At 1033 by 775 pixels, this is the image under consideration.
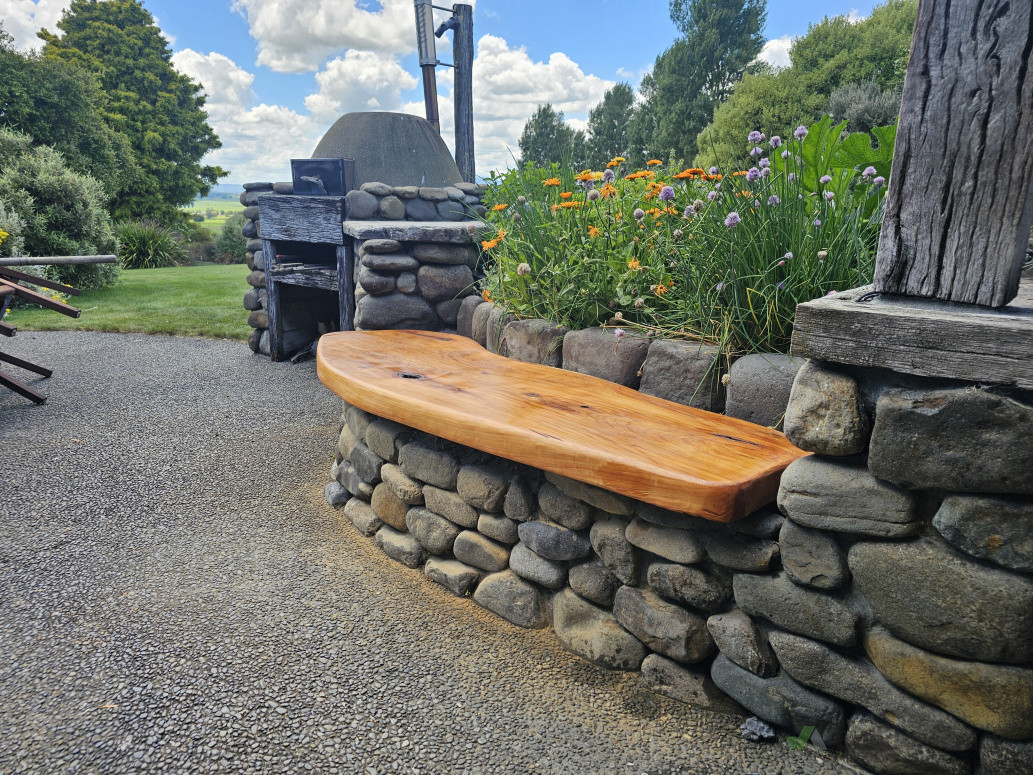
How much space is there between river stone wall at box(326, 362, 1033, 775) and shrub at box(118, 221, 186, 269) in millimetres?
13430

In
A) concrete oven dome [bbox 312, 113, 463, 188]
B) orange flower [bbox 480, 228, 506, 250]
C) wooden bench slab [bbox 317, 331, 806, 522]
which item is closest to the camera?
wooden bench slab [bbox 317, 331, 806, 522]

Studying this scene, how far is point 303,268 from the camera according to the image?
512cm

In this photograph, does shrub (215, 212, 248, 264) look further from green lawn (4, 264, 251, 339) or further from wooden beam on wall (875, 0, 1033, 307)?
wooden beam on wall (875, 0, 1033, 307)

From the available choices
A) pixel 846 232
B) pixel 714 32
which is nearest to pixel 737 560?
pixel 846 232

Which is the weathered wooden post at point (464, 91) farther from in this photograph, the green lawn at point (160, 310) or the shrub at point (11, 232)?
the shrub at point (11, 232)

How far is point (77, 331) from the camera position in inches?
263

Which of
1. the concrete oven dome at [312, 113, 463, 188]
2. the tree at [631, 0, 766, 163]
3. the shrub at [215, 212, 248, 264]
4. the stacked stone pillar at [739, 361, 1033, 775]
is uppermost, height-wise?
the tree at [631, 0, 766, 163]

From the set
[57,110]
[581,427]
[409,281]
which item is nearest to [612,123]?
[57,110]

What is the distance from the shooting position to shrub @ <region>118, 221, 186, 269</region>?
504 inches

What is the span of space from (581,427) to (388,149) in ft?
19.1

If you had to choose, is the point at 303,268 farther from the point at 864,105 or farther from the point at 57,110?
the point at 864,105

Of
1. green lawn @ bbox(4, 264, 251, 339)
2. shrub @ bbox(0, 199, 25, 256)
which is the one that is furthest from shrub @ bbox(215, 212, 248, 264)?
shrub @ bbox(0, 199, 25, 256)

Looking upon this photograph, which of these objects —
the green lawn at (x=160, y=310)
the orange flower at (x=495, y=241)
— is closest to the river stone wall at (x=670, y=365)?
the orange flower at (x=495, y=241)

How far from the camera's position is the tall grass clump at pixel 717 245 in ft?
6.77
